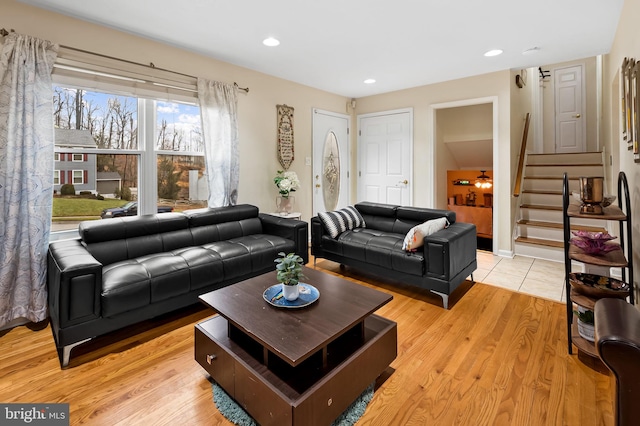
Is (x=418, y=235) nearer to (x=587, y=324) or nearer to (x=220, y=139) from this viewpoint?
(x=587, y=324)

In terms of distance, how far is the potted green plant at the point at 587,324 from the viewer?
1969 millimetres

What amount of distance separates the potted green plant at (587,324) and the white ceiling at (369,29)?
2.33 metres

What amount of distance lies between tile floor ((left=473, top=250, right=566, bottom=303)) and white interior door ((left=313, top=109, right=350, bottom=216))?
7.96 feet

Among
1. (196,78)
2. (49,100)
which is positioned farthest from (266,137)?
(49,100)

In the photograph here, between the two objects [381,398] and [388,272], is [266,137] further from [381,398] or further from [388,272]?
[381,398]

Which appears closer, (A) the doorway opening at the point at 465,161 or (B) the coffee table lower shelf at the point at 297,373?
(B) the coffee table lower shelf at the point at 297,373

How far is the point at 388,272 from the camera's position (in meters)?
3.11

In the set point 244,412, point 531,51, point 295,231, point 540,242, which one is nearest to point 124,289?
point 244,412

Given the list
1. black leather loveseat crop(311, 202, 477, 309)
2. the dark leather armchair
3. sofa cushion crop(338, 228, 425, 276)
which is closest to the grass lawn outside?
black leather loveseat crop(311, 202, 477, 309)

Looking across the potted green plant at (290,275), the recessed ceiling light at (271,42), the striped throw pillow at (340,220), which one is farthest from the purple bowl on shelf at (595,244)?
the recessed ceiling light at (271,42)

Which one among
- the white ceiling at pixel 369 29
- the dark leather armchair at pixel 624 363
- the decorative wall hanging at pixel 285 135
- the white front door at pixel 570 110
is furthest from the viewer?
the white front door at pixel 570 110

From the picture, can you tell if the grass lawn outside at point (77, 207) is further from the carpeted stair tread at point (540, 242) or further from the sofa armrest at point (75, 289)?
the carpeted stair tread at point (540, 242)

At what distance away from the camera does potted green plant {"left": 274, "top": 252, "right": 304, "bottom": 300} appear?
5.76 ft

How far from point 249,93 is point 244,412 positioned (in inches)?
141
